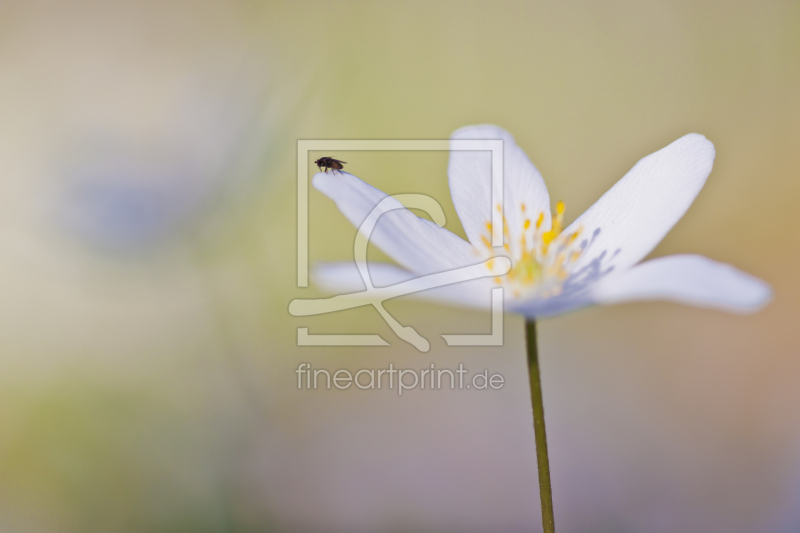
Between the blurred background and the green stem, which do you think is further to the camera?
the blurred background

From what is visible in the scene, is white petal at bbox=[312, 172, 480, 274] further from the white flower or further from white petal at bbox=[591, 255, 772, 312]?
white petal at bbox=[591, 255, 772, 312]

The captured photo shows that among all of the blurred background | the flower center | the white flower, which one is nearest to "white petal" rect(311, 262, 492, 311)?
the white flower

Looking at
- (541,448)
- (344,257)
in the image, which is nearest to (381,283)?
(541,448)

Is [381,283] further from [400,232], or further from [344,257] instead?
[344,257]

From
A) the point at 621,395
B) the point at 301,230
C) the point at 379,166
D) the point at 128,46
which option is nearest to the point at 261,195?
the point at 301,230

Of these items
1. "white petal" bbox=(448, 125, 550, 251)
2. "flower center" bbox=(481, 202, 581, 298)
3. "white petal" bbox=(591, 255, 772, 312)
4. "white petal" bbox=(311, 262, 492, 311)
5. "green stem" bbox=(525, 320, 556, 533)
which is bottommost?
"green stem" bbox=(525, 320, 556, 533)

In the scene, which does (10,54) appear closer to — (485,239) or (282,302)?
(282,302)

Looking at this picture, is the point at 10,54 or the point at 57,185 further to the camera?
the point at 10,54
